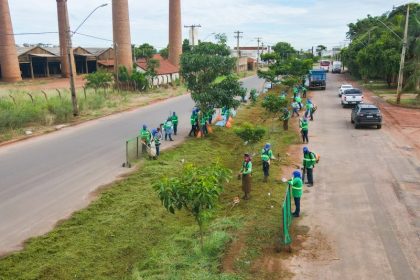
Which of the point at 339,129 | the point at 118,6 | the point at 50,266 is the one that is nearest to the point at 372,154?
the point at 339,129

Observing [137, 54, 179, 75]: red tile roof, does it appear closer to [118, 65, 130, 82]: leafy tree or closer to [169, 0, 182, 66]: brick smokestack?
[169, 0, 182, 66]: brick smokestack

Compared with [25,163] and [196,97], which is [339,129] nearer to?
[196,97]

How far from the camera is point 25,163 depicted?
16.5m

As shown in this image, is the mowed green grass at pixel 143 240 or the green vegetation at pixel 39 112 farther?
the green vegetation at pixel 39 112

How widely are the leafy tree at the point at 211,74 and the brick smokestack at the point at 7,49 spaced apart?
142 feet

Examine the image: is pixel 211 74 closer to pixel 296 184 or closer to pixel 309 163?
pixel 309 163

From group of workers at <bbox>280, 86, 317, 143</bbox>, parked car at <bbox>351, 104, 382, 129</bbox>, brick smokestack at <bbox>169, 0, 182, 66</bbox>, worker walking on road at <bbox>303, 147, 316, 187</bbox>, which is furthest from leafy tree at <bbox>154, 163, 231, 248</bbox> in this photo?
brick smokestack at <bbox>169, 0, 182, 66</bbox>

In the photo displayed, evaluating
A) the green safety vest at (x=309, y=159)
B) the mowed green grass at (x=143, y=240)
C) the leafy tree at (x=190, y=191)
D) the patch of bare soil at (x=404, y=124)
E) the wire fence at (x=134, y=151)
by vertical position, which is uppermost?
the leafy tree at (x=190, y=191)

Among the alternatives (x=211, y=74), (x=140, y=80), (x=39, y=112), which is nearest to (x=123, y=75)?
(x=140, y=80)

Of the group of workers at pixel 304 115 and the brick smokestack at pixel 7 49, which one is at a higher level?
the brick smokestack at pixel 7 49

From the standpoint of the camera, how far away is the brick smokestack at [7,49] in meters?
55.1

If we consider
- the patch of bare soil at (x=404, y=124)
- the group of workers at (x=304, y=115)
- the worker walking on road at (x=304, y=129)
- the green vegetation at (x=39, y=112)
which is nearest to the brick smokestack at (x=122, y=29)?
the green vegetation at (x=39, y=112)

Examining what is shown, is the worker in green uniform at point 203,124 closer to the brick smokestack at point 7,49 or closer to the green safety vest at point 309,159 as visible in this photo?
the green safety vest at point 309,159

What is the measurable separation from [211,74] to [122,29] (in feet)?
120
